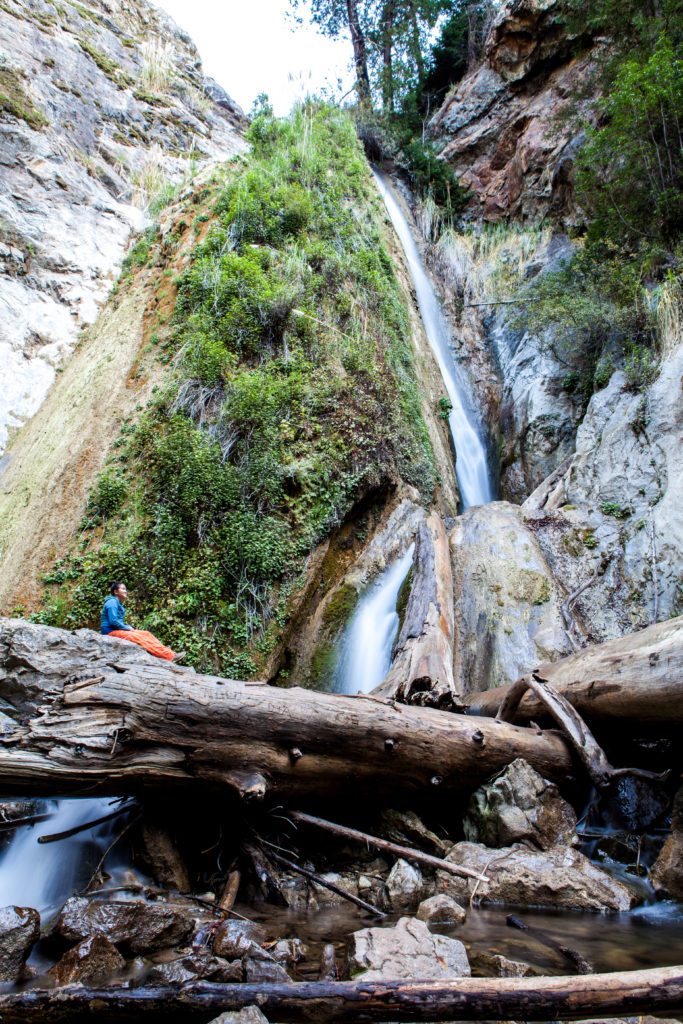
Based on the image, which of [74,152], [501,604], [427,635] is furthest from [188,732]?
[74,152]

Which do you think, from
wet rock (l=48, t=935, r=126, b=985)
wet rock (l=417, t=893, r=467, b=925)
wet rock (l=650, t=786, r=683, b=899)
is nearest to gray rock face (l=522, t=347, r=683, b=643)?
A: wet rock (l=650, t=786, r=683, b=899)

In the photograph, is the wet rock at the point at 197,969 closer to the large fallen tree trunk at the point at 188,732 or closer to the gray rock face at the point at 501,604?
the large fallen tree trunk at the point at 188,732

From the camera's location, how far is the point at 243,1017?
2027mm

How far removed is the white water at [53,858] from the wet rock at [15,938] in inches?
24.3

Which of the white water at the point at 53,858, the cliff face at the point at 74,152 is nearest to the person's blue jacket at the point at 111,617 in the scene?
the white water at the point at 53,858

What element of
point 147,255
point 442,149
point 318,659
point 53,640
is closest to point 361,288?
point 147,255

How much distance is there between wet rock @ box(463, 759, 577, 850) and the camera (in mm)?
4461

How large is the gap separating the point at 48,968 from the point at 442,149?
24635 millimetres

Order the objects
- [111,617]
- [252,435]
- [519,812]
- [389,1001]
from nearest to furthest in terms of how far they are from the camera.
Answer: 1. [389,1001]
2. [519,812]
3. [111,617]
4. [252,435]

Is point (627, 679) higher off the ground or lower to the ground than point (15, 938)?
higher

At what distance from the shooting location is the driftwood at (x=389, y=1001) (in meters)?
1.73

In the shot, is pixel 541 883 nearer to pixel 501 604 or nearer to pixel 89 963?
pixel 89 963

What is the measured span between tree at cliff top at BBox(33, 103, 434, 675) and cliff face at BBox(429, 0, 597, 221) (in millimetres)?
7617

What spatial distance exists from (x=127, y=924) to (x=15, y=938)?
0.56 metres
